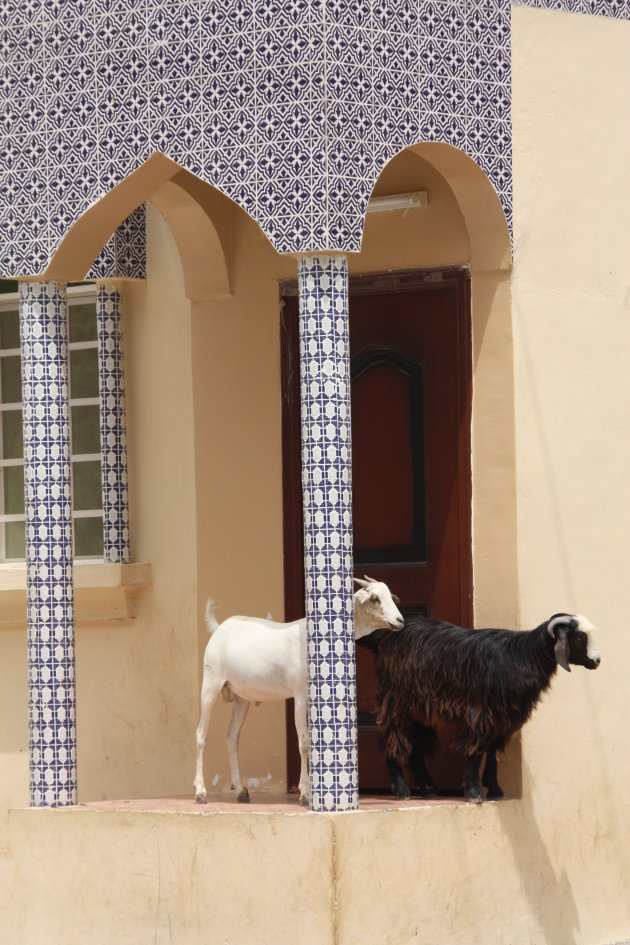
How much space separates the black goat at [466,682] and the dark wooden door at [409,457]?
52 centimetres

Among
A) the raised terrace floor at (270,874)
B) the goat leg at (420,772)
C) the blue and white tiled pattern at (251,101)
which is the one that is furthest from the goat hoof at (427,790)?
the blue and white tiled pattern at (251,101)

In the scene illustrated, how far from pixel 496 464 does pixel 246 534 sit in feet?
5.61

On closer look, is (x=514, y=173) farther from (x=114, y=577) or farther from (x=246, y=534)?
(x=114, y=577)

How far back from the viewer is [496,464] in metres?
9.13

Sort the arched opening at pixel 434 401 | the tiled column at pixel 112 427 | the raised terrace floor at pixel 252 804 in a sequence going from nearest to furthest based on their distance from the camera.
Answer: the raised terrace floor at pixel 252 804 → the arched opening at pixel 434 401 → the tiled column at pixel 112 427

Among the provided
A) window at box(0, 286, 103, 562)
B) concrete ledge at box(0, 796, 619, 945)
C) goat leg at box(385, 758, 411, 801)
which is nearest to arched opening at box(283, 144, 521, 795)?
goat leg at box(385, 758, 411, 801)

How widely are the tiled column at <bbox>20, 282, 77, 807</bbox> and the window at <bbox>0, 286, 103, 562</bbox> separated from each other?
5.96 feet

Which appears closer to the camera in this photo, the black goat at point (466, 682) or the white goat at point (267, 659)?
the black goat at point (466, 682)

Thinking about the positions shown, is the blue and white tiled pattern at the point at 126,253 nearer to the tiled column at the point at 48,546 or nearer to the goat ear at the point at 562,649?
the tiled column at the point at 48,546

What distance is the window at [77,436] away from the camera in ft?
35.6

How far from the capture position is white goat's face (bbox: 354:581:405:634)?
8.82 m

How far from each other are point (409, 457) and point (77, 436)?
7.68ft

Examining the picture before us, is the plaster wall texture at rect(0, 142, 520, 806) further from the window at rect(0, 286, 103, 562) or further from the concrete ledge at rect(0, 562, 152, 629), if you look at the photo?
the window at rect(0, 286, 103, 562)

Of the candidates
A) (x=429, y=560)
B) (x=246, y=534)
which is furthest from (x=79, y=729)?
(x=429, y=560)
